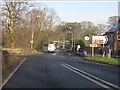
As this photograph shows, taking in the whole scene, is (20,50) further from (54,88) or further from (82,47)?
(54,88)

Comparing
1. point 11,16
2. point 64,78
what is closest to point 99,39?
point 11,16

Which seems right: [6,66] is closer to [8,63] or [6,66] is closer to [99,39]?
[8,63]

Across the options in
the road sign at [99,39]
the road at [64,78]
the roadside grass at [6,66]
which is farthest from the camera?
the road sign at [99,39]

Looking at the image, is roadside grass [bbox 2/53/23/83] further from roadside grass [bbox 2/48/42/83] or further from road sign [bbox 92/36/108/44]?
road sign [bbox 92/36/108/44]

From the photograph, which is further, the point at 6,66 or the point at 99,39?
the point at 99,39

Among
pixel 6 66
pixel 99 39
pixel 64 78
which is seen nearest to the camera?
pixel 64 78

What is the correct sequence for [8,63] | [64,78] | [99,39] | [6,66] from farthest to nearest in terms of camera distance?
[99,39] → [8,63] → [6,66] → [64,78]

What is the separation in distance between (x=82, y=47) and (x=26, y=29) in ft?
83.0

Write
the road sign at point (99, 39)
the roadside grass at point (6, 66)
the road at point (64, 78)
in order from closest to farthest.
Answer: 1. the road at point (64, 78)
2. the roadside grass at point (6, 66)
3. the road sign at point (99, 39)

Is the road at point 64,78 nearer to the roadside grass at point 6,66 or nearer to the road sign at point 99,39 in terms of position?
the roadside grass at point 6,66

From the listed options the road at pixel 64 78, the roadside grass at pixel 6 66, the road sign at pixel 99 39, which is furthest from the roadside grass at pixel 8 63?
the road sign at pixel 99 39

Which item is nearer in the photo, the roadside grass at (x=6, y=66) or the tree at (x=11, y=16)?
the roadside grass at (x=6, y=66)

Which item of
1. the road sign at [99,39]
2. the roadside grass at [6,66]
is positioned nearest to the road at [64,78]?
A: the roadside grass at [6,66]

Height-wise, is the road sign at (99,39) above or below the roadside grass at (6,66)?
above
